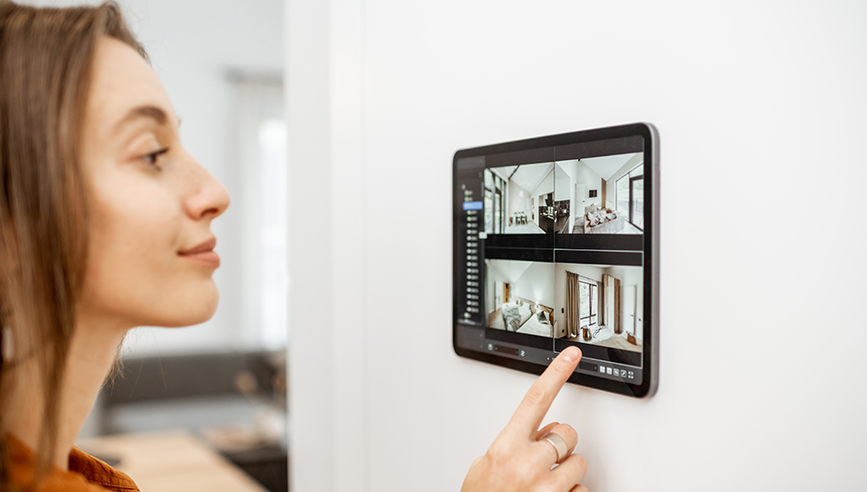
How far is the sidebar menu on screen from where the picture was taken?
2.56 feet

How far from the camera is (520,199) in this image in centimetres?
71

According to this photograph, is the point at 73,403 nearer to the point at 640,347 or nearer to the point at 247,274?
the point at 640,347

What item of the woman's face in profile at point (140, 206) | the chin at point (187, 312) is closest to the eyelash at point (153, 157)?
the woman's face in profile at point (140, 206)

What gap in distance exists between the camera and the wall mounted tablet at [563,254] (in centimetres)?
58

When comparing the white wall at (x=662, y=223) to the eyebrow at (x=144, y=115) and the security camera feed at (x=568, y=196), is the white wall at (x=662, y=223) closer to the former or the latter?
the security camera feed at (x=568, y=196)

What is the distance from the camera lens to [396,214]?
959 millimetres

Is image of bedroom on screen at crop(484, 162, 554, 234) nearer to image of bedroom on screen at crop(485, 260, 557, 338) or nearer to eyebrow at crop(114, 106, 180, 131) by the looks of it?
image of bedroom on screen at crop(485, 260, 557, 338)

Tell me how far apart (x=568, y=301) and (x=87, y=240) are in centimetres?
49

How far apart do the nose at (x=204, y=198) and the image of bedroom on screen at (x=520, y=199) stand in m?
0.33

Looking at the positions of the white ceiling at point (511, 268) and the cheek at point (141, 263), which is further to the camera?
the white ceiling at point (511, 268)

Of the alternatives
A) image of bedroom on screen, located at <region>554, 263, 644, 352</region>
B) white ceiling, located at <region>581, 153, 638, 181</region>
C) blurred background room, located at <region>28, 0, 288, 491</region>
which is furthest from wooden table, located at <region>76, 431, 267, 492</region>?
white ceiling, located at <region>581, 153, 638, 181</region>

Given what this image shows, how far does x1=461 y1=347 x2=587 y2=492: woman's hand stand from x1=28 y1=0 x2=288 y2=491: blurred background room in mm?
2749

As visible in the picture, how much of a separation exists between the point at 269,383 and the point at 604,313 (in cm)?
364

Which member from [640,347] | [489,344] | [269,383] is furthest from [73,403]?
[269,383]
